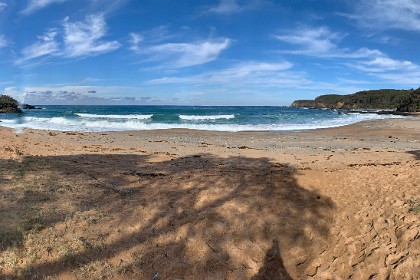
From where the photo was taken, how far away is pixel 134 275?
4.73m

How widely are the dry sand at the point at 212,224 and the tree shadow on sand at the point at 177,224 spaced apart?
16 mm

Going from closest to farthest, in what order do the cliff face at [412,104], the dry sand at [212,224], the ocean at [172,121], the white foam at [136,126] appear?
the dry sand at [212,224] < the white foam at [136,126] < the ocean at [172,121] < the cliff face at [412,104]

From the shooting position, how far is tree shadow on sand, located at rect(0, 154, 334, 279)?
4.93m

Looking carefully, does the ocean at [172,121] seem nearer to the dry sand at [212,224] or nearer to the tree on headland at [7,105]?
the tree on headland at [7,105]

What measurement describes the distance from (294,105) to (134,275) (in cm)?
16075

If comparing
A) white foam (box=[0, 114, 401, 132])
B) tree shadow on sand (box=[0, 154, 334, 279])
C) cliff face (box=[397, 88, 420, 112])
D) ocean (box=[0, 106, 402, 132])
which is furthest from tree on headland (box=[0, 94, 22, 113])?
cliff face (box=[397, 88, 420, 112])

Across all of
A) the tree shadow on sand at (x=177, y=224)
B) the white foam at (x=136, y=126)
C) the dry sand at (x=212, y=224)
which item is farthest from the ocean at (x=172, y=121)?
the dry sand at (x=212, y=224)

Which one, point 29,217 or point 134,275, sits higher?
point 29,217

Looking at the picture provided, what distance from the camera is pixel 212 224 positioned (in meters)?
5.86

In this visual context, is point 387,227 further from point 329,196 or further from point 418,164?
point 418,164

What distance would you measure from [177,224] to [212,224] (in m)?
0.55

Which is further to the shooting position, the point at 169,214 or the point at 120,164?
the point at 120,164

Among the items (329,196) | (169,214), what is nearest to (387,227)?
(329,196)

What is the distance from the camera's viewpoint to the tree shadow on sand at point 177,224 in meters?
4.93
